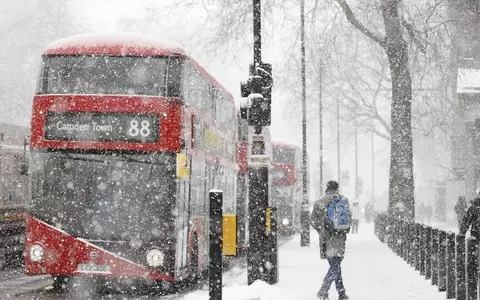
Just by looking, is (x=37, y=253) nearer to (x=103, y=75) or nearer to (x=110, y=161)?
(x=110, y=161)

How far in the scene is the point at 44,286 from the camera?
1366 centimetres

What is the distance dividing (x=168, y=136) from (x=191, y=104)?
48.4 inches

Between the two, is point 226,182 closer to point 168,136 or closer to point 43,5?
point 168,136

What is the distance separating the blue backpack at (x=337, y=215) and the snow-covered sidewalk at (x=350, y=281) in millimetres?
1168

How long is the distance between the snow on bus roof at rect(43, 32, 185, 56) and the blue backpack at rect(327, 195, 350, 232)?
336cm

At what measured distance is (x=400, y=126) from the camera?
23328mm

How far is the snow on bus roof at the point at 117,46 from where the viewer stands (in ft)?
40.5

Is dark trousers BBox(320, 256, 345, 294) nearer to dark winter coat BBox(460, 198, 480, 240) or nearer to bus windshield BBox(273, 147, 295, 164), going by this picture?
dark winter coat BBox(460, 198, 480, 240)

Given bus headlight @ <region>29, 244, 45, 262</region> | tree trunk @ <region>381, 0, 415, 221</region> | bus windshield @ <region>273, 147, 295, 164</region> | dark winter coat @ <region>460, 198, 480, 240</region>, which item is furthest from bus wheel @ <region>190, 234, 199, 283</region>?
bus windshield @ <region>273, 147, 295, 164</region>

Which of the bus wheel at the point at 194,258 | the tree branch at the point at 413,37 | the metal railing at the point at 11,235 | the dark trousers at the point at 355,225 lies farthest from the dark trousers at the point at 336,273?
the dark trousers at the point at 355,225

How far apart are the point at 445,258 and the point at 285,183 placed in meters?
19.7

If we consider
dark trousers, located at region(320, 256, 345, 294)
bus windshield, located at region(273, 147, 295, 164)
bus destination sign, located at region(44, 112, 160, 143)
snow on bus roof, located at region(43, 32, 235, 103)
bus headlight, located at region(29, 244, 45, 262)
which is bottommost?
dark trousers, located at region(320, 256, 345, 294)

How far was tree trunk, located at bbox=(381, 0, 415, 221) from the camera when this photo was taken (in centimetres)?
2280

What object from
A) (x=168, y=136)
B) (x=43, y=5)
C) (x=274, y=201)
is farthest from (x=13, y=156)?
(x=43, y=5)
